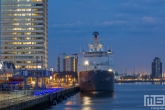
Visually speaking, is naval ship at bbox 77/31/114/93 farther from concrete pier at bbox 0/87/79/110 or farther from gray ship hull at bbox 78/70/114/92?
concrete pier at bbox 0/87/79/110

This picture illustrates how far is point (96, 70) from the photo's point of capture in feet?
409

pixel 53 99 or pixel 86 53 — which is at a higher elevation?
pixel 86 53

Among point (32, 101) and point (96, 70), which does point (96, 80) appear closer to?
point (96, 70)

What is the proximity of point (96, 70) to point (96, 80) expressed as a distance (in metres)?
2.72


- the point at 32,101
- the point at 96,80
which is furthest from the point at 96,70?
the point at 32,101

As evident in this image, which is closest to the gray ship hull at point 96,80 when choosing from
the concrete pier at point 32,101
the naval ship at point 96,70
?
the naval ship at point 96,70

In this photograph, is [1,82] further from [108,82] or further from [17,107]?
[17,107]

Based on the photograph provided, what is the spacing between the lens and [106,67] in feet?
429

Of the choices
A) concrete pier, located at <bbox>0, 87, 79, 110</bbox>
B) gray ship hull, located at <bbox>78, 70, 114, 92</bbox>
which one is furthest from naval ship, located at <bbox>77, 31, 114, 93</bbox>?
concrete pier, located at <bbox>0, 87, 79, 110</bbox>

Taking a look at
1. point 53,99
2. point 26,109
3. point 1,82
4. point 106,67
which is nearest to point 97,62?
point 106,67

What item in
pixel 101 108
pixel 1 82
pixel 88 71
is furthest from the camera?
pixel 88 71

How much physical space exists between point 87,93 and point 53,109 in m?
53.9

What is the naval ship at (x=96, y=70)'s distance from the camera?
124062 millimetres

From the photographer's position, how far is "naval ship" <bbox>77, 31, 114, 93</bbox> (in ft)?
407
